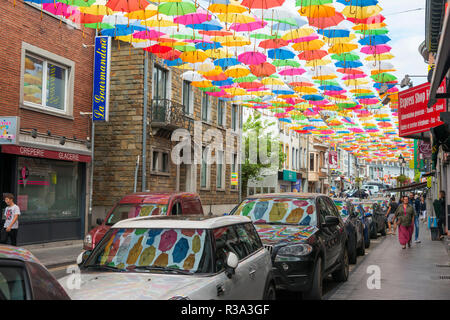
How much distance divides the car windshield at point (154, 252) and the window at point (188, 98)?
77.1 ft

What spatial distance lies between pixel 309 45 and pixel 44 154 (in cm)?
949

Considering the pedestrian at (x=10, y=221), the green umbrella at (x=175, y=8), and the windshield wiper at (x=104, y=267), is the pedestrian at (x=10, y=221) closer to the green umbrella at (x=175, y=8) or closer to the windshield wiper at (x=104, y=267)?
the green umbrella at (x=175, y=8)

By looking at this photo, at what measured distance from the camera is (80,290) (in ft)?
14.5

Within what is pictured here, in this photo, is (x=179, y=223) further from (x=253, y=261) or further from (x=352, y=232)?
(x=352, y=232)

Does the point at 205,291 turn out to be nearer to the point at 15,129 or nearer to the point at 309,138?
the point at 15,129

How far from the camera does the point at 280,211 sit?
31.5 feet

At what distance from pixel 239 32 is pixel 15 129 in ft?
23.6

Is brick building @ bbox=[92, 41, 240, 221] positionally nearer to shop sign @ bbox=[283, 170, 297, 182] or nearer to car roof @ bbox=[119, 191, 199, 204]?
car roof @ bbox=[119, 191, 199, 204]

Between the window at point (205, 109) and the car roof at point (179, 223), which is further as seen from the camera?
the window at point (205, 109)

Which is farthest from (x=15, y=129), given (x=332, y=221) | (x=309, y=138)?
(x=309, y=138)

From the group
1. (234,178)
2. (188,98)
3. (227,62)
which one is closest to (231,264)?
(227,62)

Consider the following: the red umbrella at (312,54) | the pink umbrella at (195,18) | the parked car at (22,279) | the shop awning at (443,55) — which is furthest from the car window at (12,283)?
the red umbrella at (312,54)

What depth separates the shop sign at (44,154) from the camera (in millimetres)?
15394

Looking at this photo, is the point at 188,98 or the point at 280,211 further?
the point at 188,98
